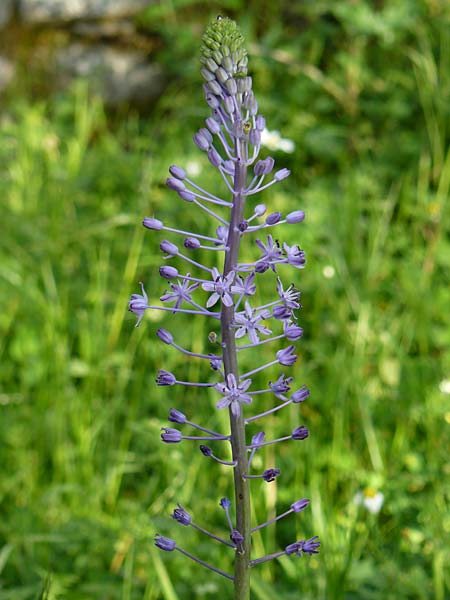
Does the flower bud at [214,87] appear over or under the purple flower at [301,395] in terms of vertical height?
→ over

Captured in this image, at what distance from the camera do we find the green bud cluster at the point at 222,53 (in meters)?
1.58

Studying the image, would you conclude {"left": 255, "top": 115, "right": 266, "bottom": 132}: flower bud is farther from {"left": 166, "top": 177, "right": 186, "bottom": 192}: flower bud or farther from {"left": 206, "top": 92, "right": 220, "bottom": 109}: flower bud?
{"left": 166, "top": 177, "right": 186, "bottom": 192}: flower bud

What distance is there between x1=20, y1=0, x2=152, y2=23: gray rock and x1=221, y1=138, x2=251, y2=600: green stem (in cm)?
507

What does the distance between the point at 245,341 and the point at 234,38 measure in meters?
2.12

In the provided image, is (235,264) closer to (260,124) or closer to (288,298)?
(288,298)

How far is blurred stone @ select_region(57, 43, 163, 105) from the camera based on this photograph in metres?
6.29

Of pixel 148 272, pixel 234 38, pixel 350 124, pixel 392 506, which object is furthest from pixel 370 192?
pixel 234 38

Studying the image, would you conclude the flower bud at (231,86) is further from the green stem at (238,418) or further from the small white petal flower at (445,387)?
the small white petal flower at (445,387)

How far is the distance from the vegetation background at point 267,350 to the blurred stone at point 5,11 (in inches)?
20.8

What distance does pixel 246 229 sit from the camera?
1571 mm

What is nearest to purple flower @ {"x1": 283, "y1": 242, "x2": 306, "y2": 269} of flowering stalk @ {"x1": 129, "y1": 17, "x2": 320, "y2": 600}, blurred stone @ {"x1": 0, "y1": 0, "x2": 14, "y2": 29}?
flowering stalk @ {"x1": 129, "y1": 17, "x2": 320, "y2": 600}

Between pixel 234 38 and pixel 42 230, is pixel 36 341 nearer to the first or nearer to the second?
pixel 42 230

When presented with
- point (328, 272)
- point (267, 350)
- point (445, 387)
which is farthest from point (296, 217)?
point (328, 272)

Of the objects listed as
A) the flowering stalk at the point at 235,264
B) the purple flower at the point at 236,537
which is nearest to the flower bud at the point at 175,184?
the flowering stalk at the point at 235,264
